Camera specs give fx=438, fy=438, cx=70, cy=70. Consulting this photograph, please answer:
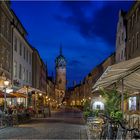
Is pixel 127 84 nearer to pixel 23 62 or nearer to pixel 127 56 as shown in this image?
pixel 127 56

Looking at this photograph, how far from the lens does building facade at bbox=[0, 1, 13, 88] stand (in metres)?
41.8

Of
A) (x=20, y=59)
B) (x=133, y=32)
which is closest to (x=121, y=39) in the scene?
(x=133, y=32)

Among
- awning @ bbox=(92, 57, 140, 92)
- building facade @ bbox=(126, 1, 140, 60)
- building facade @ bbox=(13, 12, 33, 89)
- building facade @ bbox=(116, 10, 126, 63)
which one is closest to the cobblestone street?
awning @ bbox=(92, 57, 140, 92)

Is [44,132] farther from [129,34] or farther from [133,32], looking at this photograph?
[129,34]

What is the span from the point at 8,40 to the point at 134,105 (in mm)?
15267

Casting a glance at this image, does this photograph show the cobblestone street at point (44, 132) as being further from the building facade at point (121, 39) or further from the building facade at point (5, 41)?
the building facade at point (121, 39)

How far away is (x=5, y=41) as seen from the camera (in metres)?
44.0

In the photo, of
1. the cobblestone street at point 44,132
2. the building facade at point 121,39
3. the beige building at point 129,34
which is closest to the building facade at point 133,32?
the beige building at point 129,34

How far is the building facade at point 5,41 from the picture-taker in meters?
41.8

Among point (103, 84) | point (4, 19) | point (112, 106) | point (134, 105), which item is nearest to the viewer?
point (103, 84)

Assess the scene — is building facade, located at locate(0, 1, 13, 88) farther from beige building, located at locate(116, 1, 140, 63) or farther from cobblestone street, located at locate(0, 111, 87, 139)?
beige building, located at locate(116, 1, 140, 63)

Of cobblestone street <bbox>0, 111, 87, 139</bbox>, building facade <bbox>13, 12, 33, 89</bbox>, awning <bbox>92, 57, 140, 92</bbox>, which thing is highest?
building facade <bbox>13, 12, 33, 89</bbox>

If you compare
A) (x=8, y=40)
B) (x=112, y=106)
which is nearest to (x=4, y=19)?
(x=8, y=40)

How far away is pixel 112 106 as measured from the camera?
20.3 m
